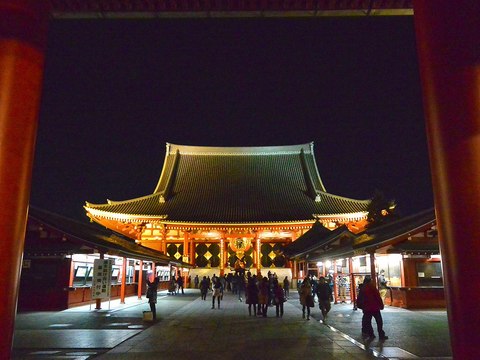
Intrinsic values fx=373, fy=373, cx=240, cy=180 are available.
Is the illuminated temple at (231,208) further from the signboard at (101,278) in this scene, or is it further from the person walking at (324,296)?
the person walking at (324,296)

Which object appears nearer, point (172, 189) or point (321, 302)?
point (321, 302)

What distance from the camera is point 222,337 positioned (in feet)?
30.9

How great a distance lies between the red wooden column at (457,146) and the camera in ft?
10.8

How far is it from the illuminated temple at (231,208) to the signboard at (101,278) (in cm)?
1286

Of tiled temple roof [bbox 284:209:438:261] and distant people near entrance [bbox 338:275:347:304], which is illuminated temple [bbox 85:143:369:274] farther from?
tiled temple roof [bbox 284:209:438:261]

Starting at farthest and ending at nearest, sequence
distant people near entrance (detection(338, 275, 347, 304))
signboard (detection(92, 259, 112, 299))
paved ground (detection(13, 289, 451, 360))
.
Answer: distant people near entrance (detection(338, 275, 347, 304)), signboard (detection(92, 259, 112, 299)), paved ground (detection(13, 289, 451, 360))

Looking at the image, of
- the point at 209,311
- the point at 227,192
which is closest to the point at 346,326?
the point at 209,311

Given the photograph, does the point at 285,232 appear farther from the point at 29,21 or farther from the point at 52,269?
the point at 29,21

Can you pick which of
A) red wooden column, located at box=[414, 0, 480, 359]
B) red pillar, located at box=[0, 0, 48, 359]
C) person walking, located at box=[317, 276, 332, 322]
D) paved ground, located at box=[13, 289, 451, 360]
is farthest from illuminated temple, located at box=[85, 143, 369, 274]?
red wooden column, located at box=[414, 0, 480, 359]

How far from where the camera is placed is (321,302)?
12.2 metres

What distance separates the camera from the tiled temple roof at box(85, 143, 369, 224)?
1163 inches

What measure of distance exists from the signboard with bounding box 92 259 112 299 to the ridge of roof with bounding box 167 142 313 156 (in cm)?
2494

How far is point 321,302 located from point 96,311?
884 centimetres

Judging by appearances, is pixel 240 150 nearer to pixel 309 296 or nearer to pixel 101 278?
pixel 101 278
